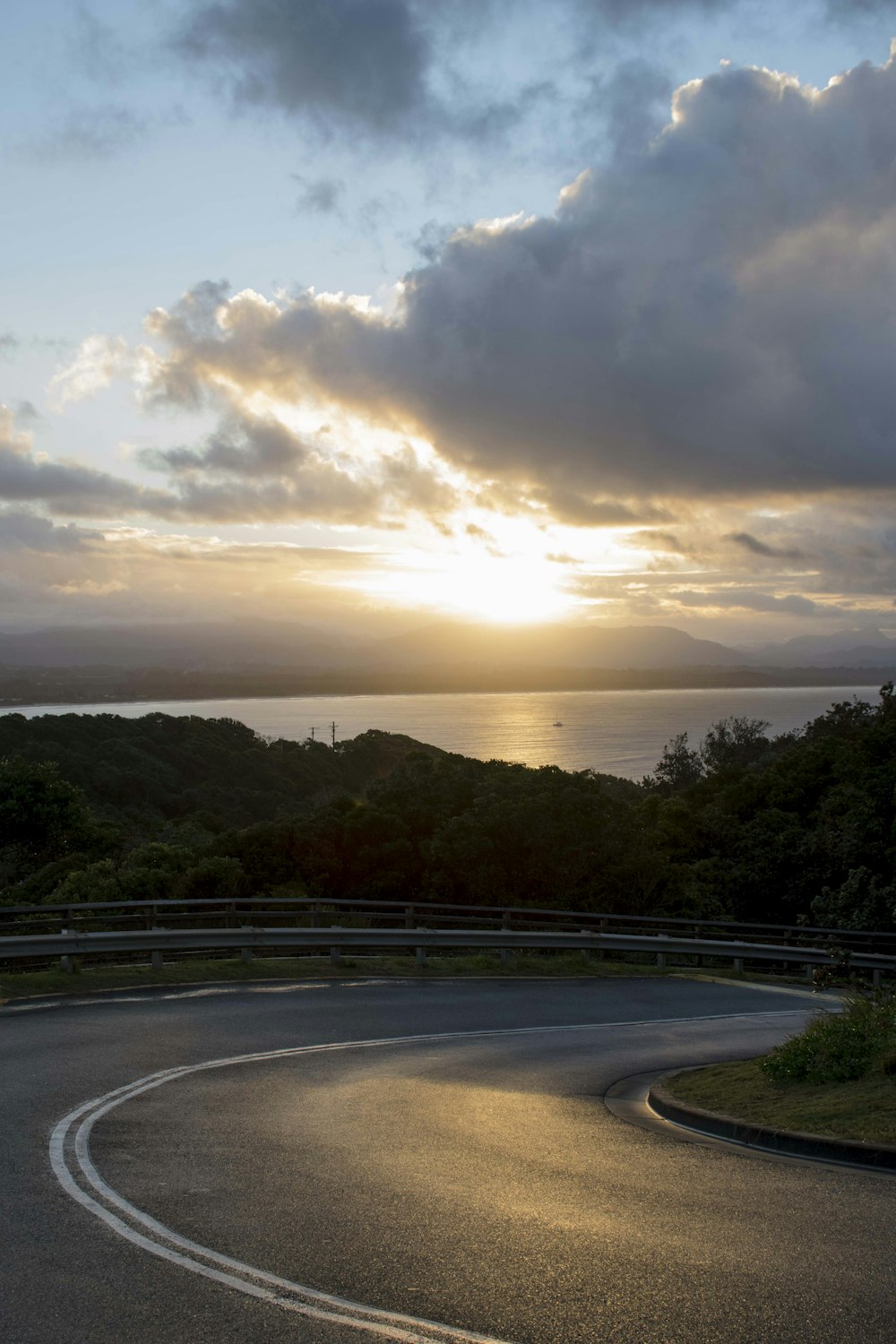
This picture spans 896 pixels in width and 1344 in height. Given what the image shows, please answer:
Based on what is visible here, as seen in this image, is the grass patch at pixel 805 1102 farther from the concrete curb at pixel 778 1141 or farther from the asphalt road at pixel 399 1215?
the asphalt road at pixel 399 1215

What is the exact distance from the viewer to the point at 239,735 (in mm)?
102188

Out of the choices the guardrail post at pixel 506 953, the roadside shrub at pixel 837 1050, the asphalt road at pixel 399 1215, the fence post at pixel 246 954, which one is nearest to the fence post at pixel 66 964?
the fence post at pixel 246 954

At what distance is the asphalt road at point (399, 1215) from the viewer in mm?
4910

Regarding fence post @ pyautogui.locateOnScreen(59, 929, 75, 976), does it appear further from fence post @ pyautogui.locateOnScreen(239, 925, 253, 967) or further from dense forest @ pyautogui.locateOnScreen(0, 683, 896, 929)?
dense forest @ pyautogui.locateOnScreen(0, 683, 896, 929)

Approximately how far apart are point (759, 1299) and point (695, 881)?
39182 millimetres

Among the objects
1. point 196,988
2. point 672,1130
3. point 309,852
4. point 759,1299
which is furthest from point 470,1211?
point 309,852

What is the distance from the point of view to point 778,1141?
327 inches

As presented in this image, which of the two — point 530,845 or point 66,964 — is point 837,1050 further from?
point 530,845

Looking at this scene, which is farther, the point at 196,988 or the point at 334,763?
the point at 334,763

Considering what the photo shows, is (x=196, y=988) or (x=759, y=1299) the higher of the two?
(x=759, y=1299)

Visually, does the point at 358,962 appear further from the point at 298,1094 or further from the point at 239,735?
the point at 239,735

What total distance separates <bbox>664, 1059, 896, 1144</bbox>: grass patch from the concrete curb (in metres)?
0.10

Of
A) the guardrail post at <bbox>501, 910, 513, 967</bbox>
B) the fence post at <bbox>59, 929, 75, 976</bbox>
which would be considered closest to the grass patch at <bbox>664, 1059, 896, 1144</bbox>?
the fence post at <bbox>59, 929, 75, 976</bbox>

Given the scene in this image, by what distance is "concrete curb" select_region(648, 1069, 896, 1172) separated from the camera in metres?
7.62
